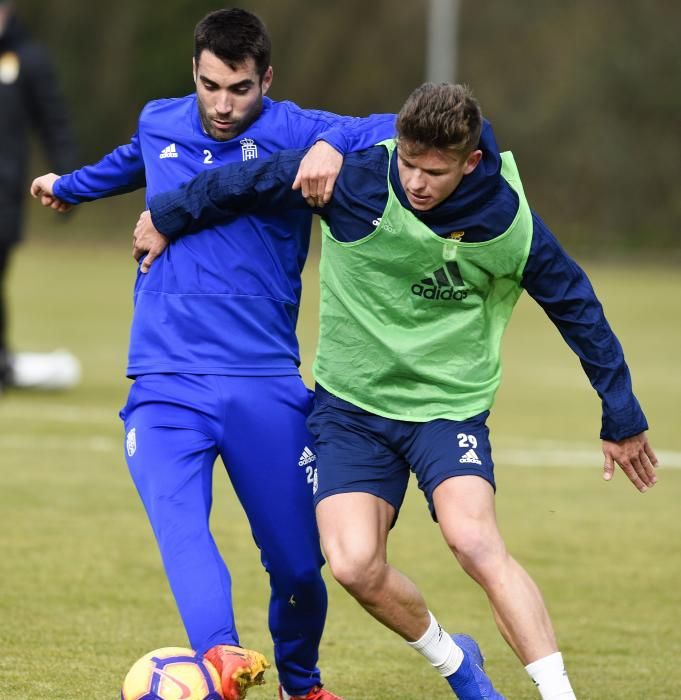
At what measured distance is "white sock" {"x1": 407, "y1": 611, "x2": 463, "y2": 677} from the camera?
480 cm

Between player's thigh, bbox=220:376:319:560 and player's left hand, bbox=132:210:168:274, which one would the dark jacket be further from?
player's thigh, bbox=220:376:319:560

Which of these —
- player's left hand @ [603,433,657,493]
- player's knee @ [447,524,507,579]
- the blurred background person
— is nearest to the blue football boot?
player's knee @ [447,524,507,579]

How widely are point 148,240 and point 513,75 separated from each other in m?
32.0

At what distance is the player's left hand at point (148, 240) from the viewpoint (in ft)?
16.2

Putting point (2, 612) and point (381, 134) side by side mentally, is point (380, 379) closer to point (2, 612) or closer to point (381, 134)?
point (381, 134)

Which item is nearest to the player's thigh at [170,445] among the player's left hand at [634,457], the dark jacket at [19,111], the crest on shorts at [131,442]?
the crest on shorts at [131,442]

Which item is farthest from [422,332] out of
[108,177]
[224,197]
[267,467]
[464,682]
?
[108,177]

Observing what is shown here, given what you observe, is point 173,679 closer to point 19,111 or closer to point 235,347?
point 235,347

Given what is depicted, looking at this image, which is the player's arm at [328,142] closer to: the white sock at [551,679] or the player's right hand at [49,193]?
the player's right hand at [49,193]

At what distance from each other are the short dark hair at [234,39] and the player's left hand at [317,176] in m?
0.44

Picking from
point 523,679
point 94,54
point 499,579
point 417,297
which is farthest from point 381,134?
point 94,54

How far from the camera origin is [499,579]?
4465mm

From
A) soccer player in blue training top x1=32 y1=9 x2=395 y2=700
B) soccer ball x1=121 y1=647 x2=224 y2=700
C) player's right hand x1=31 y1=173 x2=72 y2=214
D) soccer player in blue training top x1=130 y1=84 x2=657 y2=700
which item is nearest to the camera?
soccer ball x1=121 y1=647 x2=224 y2=700

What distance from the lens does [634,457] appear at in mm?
4820
